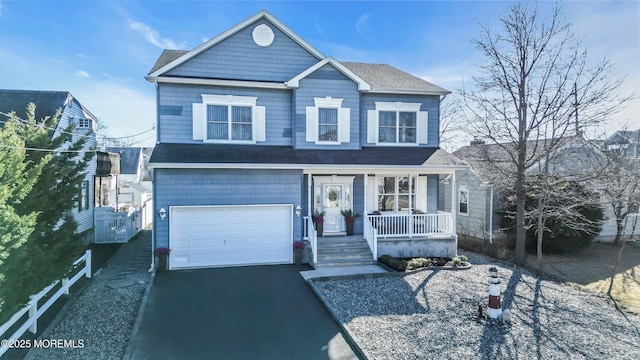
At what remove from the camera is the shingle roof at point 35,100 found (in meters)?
13.4

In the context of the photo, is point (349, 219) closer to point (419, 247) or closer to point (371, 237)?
point (371, 237)

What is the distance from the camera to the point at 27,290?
5.99 m

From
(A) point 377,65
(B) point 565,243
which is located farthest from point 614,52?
(A) point 377,65

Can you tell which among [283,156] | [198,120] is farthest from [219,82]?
[283,156]

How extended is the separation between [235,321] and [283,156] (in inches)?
246

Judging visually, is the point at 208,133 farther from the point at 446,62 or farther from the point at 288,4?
the point at 446,62

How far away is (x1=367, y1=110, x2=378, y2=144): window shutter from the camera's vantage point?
13914 millimetres

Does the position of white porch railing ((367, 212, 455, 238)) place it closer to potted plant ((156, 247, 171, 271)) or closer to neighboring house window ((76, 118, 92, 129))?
potted plant ((156, 247, 171, 271))

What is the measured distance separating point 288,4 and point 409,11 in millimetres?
4742

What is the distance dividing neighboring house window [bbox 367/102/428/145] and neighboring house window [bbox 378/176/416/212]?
155 centimetres

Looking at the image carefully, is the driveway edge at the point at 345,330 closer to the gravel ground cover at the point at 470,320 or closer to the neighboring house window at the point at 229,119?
the gravel ground cover at the point at 470,320

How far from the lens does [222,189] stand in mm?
11414

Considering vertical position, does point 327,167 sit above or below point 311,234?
above

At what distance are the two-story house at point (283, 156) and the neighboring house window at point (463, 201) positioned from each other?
412 cm
